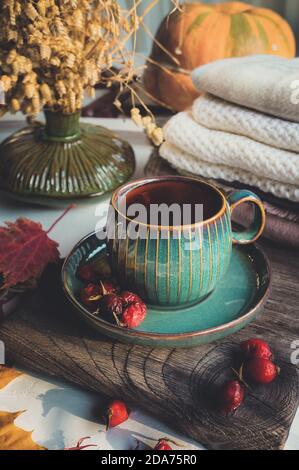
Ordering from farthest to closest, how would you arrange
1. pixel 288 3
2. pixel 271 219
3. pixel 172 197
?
pixel 288 3 < pixel 271 219 < pixel 172 197

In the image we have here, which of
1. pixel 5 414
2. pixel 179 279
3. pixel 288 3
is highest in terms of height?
pixel 288 3

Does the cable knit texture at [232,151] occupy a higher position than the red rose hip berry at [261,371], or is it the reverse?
the cable knit texture at [232,151]

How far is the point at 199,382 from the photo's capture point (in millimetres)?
477

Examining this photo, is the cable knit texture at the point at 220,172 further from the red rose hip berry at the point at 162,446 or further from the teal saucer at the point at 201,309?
the red rose hip berry at the point at 162,446

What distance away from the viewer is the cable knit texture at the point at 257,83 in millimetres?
666

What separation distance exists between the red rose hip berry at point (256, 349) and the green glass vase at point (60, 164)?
35 centimetres

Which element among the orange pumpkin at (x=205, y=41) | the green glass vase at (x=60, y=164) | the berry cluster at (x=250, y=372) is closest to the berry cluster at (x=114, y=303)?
the berry cluster at (x=250, y=372)

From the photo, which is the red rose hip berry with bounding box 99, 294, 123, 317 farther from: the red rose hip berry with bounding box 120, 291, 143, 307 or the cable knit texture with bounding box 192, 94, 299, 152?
the cable knit texture with bounding box 192, 94, 299, 152

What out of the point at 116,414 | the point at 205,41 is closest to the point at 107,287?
the point at 116,414

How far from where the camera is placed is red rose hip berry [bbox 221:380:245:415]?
447 mm

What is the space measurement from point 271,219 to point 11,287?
32 cm
